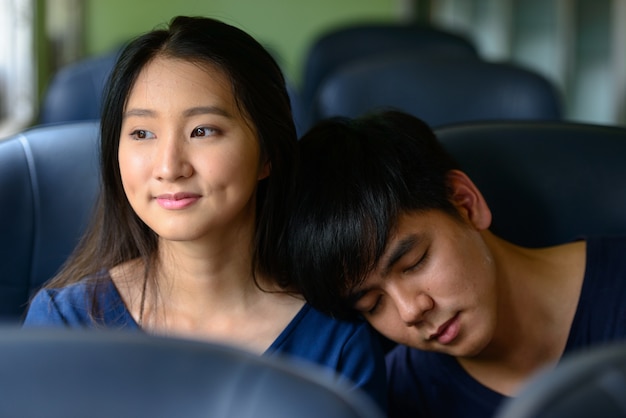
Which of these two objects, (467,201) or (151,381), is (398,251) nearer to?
(467,201)

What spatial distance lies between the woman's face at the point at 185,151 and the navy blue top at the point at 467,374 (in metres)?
0.38

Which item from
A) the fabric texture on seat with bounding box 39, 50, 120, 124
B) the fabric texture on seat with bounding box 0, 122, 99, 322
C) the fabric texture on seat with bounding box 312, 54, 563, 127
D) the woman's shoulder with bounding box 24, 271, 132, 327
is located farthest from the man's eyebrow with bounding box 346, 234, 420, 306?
the fabric texture on seat with bounding box 39, 50, 120, 124

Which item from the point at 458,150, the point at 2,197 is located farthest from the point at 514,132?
the point at 2,197

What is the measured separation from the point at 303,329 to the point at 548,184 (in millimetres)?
489

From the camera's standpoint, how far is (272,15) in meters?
6.01

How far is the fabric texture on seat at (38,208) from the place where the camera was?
5.56 ft

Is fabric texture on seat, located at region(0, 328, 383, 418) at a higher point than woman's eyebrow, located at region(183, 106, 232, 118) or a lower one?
higher

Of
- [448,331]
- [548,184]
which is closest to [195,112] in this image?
[448,331]

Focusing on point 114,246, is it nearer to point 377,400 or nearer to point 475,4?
point 377,400

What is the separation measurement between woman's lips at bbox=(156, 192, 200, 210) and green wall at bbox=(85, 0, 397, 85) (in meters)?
4.53

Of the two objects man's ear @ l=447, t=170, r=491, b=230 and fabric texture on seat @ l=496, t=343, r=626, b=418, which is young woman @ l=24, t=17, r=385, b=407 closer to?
man's ear @ l=447, t=170, r=491, b=230

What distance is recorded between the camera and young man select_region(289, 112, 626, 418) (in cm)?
134

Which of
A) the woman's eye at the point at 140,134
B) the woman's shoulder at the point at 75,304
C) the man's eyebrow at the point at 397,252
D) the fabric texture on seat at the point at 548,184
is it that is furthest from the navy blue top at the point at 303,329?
the fabric texture on seat at the point at 548,184

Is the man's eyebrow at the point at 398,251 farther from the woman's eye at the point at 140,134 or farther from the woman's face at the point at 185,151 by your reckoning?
the woman's eye at the point at 140,134
